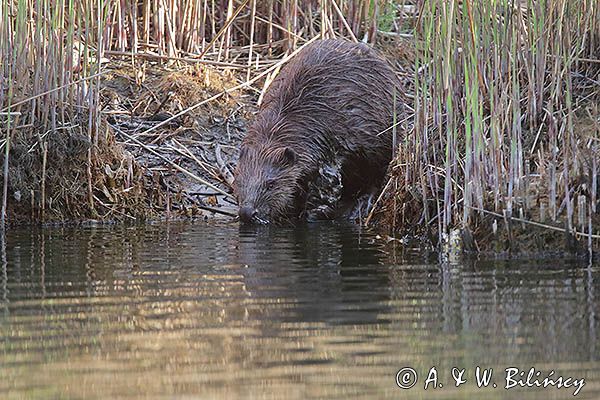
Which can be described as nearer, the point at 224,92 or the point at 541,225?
the point at 541,225

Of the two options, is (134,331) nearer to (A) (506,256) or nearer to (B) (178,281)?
(B) (178,281)

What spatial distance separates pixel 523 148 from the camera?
611cm

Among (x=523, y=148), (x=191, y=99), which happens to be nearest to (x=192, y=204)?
(x=191, y=99)

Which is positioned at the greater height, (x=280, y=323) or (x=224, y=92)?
(x=224, y=92)

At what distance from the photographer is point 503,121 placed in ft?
18.5

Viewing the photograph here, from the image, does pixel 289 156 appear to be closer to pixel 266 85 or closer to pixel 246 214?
pixel 246 214

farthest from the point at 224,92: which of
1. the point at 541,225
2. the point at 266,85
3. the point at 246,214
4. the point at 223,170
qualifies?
the point at 541,225

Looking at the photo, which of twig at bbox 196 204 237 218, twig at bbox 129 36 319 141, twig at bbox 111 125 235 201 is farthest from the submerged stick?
twig at bbox 129 36 319 141

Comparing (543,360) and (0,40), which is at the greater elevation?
(0,40)

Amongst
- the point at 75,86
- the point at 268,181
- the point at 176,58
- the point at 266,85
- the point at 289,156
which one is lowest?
the point at 268,181

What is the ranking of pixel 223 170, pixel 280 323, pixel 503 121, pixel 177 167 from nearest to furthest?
pixel 280 323 < pixel 503 121 < pixel 177 167 < pixel 223 170

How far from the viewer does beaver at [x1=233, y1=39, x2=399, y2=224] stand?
808 centimetres

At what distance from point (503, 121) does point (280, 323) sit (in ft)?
6.74

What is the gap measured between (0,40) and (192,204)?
189 cm
